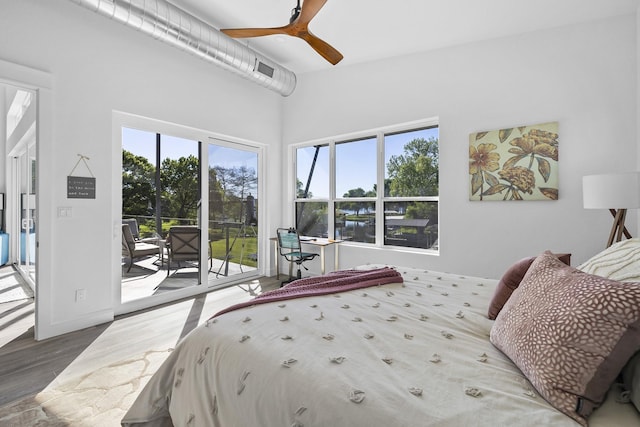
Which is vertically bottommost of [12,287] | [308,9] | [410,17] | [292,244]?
[12,287]

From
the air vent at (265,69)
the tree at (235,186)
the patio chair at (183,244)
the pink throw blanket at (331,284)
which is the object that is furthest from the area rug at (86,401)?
the air vent at (265,69)

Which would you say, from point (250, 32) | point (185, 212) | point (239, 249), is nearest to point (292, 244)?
point (239, 249)

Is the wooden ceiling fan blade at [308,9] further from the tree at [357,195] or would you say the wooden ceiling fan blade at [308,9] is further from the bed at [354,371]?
the tree at [357,195]

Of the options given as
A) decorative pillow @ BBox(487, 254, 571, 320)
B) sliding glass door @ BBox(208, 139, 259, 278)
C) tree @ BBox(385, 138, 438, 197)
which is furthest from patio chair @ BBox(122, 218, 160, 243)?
decorative pillow @ BBox(487, 254, 571, 320)

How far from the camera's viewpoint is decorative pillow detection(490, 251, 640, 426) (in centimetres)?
82

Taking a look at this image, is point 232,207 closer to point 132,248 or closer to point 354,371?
point 132,248

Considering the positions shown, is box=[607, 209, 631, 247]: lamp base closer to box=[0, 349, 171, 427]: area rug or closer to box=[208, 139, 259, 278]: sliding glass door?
box=[0, 349, 171, 427]: area rug

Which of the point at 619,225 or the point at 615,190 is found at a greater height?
the point at 615,190

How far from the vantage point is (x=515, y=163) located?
3174 millimetres

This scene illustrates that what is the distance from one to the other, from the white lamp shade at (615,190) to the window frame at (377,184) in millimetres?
1541

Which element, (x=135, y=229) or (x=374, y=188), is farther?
(x=374, y=188)

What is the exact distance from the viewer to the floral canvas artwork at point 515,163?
3.01 m

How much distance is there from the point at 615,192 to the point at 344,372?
96.3 inches

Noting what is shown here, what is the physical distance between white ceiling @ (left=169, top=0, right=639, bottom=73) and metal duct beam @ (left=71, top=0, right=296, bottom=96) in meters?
0.20
